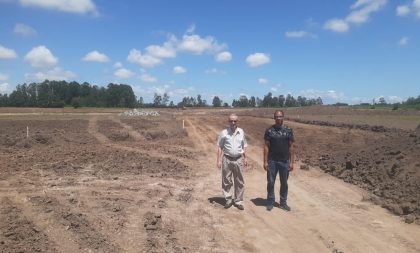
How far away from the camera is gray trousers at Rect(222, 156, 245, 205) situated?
9141 millimetres

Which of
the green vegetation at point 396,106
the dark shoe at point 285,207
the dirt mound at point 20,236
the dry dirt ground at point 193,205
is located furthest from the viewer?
the green vegetation at point 396,106

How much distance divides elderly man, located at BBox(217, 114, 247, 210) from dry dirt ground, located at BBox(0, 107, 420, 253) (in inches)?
13.1

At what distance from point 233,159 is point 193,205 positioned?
1.35 meters

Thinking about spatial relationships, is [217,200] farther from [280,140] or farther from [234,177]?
[280,140]

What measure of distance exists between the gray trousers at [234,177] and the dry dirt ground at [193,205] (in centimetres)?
30

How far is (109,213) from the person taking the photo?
8.45 meters

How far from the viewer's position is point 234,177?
364 inches

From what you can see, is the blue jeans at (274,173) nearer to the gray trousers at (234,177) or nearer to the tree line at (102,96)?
the gray trousers at (234,177)

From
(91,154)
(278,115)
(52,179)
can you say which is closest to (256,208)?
(278,115)

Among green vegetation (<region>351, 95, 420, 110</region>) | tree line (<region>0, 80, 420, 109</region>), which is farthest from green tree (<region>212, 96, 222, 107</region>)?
green vegetation (<region>351, 95, 420, 110</region>)

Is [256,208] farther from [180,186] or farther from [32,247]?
[32,247]

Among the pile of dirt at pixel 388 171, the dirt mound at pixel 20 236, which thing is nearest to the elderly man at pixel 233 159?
the pile of dirt at pixel 388 171

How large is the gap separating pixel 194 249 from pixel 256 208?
9.11ft

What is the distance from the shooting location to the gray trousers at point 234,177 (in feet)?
30.0
